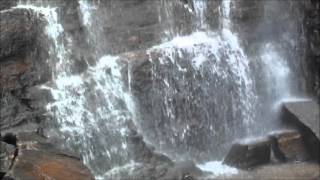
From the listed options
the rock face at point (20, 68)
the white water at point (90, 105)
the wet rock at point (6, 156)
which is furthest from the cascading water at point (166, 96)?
the wet rock at point (6, 156)

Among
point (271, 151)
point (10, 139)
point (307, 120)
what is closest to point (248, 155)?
point (271, 151)

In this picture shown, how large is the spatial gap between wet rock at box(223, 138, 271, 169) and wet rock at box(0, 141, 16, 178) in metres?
4.48

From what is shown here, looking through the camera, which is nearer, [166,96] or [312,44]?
[166,96]

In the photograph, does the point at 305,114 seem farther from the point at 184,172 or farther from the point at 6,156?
the point at 6,156

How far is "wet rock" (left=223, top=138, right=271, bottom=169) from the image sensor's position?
42.2 feet

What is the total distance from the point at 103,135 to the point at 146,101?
116 centimetres

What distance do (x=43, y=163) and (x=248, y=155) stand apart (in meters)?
4.43

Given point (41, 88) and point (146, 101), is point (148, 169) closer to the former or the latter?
point (146, 101)

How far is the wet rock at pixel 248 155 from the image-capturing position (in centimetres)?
1285

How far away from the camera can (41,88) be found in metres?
12.4

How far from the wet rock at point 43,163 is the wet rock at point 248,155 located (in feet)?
11.7

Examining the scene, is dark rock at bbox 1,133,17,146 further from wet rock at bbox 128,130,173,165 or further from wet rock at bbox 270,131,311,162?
wet rock at bbox 270,131,311,162

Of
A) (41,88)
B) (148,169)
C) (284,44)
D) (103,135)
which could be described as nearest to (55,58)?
(41,88)

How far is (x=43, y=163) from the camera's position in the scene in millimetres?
10062
